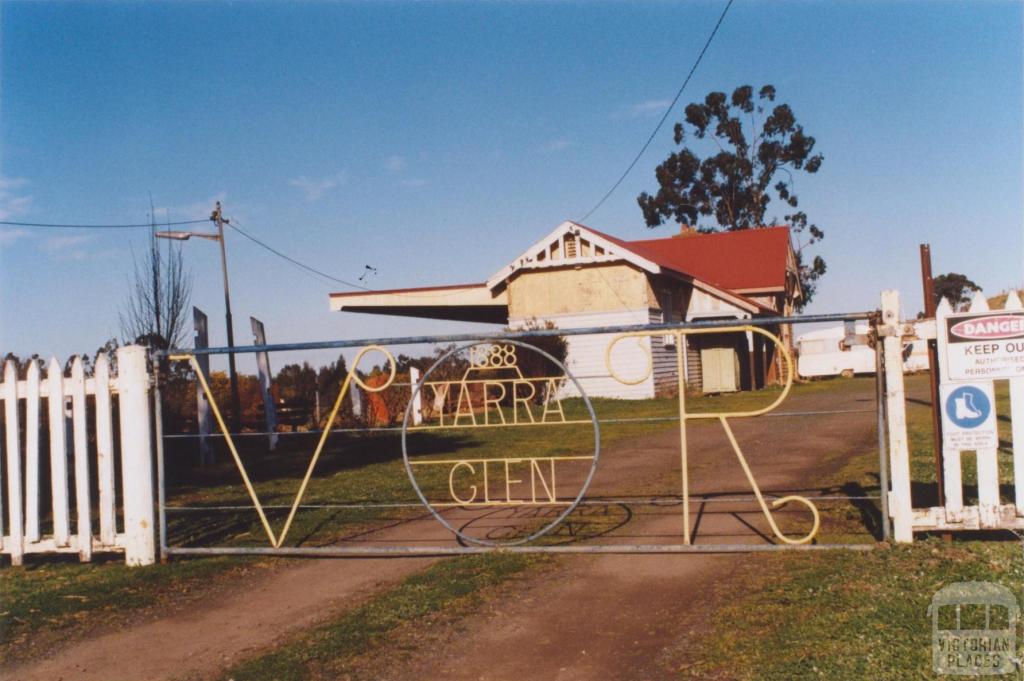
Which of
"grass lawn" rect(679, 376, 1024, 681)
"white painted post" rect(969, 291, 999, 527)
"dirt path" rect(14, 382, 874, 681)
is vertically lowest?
"dirt path" rect(14, 382, 874, 681)

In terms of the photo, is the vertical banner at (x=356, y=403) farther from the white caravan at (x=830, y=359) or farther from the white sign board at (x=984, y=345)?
the white caravan at (x=830, y=359)

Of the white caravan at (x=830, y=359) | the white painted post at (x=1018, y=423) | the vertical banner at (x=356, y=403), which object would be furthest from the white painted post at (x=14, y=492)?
the white caravan at (x=830, y=359)

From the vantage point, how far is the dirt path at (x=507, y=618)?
4.21 meters

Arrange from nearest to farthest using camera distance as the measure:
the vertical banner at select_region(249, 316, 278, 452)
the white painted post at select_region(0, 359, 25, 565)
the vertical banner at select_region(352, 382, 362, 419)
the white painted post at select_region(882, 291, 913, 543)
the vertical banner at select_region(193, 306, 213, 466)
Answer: the white painted post at select_region(882, 291, 913, 543)
the white painted post at select_region(0, 359, 25, 565)
the vertical banner at select_region(193, 306, 213, 466)
the vertical banner at select_region(249, 316, 278, 452)
the vertical banner at select_region(352, 382, 362, 419)

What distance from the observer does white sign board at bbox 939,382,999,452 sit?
5.36 meters

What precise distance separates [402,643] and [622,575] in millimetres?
1685

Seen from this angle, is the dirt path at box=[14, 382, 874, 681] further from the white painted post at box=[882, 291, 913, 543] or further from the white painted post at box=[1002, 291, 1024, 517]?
the white painted post at box=[1002, 291, 1024, 517]

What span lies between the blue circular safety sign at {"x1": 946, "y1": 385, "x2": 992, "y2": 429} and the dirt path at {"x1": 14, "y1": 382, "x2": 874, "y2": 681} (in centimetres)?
161

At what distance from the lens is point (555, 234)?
2600cm

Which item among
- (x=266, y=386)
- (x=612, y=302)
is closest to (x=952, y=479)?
(x=266, y=386)

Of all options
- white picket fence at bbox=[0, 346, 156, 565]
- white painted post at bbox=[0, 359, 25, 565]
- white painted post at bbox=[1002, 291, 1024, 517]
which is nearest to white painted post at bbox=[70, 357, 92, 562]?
white picket fence at bbox=[0, 346, 156, 565]

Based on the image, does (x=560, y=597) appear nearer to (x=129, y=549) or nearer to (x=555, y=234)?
(x=129, y=549)

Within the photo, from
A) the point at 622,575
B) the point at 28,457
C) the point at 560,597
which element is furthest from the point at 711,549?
the point at 28,457

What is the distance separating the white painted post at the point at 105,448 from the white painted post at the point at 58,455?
A: 33cm
